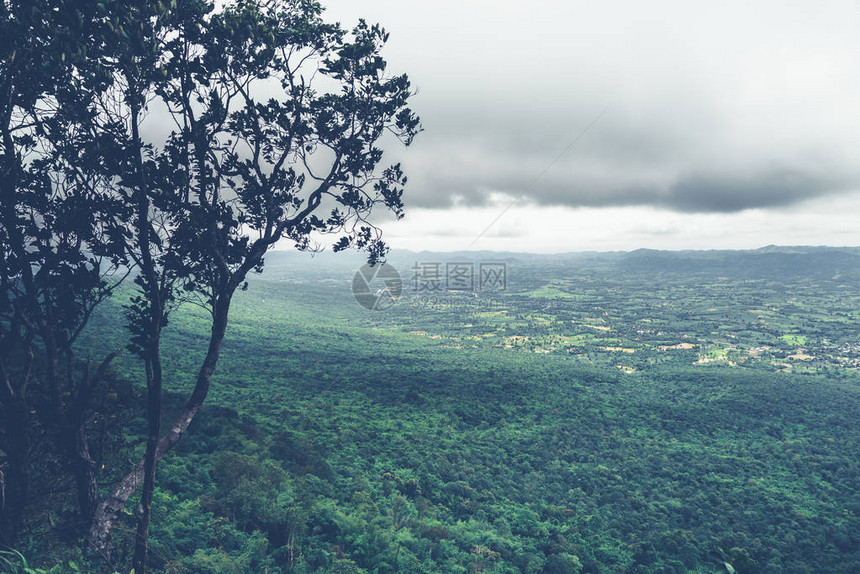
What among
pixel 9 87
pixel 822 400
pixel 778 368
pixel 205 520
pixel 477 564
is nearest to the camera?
pixel 9 87

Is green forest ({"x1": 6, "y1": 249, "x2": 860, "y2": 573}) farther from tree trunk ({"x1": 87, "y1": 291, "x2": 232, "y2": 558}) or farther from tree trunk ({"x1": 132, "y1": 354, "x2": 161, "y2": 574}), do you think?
tree trunk ({"x1": 132, "y1": 354, "x2": 161, "y2": 574})

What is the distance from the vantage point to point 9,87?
26.2ft

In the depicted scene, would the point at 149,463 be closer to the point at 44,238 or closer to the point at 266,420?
the point at 44,238

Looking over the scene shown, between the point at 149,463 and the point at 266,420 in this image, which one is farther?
the point at 266,420

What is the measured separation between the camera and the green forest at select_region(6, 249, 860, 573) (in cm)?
1922

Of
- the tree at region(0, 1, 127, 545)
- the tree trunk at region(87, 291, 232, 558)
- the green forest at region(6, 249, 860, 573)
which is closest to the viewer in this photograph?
the tree at region(0, 1, 127, 545)

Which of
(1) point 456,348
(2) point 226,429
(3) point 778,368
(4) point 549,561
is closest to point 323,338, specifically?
(1) point 456,348

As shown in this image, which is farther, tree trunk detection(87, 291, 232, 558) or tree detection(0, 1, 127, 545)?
tree trunk detection(87, 291, 232, 558)

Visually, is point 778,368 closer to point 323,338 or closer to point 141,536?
point 323,338

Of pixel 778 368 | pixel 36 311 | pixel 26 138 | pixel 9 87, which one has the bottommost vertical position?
pixel 778 368

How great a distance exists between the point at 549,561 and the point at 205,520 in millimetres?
24598

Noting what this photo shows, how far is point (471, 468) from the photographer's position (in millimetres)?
43594

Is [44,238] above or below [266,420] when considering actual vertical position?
above

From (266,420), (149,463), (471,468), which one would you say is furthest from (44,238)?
(471,468)
